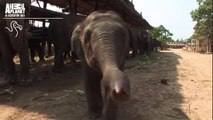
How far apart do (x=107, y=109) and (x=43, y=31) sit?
7.24m

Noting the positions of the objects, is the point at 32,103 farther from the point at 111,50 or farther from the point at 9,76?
the point at 111,50

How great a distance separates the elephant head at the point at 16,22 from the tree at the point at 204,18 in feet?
99.2

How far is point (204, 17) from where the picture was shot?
37.2 m

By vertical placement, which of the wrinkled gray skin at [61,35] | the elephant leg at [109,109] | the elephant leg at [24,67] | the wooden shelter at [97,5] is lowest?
the elephant leg at [109,109]

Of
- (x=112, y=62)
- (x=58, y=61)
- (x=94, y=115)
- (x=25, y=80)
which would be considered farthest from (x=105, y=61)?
(x=58, y=61)

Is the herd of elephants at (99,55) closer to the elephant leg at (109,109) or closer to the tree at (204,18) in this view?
the elephant leg at (109,109)

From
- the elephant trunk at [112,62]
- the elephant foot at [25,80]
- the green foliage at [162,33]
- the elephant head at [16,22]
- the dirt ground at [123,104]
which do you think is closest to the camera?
the elephant trunk at [112,62]

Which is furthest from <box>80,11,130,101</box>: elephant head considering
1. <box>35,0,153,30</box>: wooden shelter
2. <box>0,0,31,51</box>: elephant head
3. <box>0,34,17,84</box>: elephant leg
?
<box>35,0,153,30</box>: wooden shelter

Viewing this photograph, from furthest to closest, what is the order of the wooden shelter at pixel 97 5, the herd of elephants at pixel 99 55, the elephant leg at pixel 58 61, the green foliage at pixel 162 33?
the green foliage at pixel 162 33
the wooden shelter at pixel 97 5
the elephant leg at pixel 58 61
the herd of elephants at pixel 99 55

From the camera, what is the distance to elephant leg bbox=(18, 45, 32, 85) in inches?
314

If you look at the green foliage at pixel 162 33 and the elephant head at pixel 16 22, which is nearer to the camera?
the elephant head at pixel 16 22

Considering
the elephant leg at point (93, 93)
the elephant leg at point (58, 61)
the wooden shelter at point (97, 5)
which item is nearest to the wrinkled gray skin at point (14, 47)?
the elephant leg at point (58, 61)

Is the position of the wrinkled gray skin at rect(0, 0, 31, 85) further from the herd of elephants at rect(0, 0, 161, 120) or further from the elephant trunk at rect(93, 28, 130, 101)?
the elephant trunk at rect(93, 28, 130, 101)

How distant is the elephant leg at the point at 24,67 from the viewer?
7.97 meters
